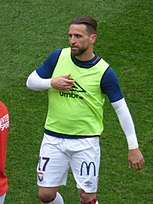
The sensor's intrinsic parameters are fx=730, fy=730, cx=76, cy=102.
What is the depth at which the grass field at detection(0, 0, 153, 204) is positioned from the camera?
8.62 metres

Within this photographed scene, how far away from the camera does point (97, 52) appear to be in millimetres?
11648

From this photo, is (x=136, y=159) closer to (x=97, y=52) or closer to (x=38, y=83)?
(x=38, y=83)

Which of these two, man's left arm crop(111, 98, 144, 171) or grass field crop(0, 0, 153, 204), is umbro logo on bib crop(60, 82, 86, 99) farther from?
grass field crop(0, 0, 153, 204)

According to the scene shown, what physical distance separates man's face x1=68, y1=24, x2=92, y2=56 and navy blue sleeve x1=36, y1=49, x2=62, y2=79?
25 cm

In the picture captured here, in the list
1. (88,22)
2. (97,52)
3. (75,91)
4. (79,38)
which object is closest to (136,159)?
(75,91)

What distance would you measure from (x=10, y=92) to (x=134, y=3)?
3.51 metres

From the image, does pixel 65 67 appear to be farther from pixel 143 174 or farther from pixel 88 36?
pixel 143 174

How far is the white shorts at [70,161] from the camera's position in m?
7.19

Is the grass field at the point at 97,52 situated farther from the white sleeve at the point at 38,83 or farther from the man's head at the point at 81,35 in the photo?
Answer: the man's head at the point at 81,35

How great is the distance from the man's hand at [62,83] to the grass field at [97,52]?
1820 millimetres

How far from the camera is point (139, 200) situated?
8.35 meters

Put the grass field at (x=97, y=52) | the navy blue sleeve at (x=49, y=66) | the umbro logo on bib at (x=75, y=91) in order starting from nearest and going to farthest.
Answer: the umbro logo on bib at (x=75, y=91) < the navy blue sleeve at (x=49, y=66) < the grass field at (x=97, y=52)

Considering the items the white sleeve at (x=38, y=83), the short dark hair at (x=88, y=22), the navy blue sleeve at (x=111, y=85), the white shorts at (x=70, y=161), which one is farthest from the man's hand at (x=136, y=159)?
the short dark hair at (x=88, y=22)

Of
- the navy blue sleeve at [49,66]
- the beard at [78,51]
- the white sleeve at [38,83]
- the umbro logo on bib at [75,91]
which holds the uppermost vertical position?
the beard at [78,51]
